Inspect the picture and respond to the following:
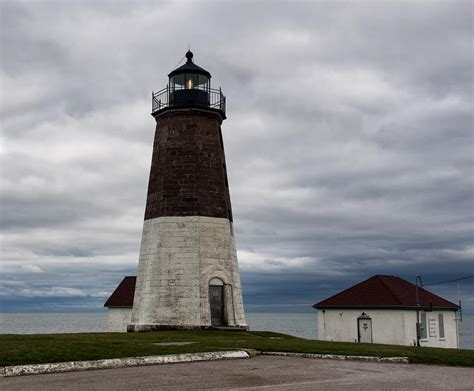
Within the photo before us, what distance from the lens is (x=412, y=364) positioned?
16.7 m

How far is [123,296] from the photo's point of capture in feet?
151

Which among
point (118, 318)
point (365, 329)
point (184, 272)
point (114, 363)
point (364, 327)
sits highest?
point (184, 272)

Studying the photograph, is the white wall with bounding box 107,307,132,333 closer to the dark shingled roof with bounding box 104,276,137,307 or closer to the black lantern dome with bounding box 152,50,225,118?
the dark shingled roof with bounding box 104,276,137,307

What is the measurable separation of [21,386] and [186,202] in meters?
17.6

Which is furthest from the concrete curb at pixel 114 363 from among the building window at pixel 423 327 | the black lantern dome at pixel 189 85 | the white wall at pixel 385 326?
the building window at pixel 423 327

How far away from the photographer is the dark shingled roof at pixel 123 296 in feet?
149

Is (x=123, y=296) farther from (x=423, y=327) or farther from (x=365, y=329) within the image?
(x=423, y=327)

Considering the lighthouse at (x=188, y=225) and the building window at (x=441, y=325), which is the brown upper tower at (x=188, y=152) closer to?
the lighthouse at (x=188, y=225)

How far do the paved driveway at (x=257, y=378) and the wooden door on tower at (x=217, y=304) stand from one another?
42.0 ft

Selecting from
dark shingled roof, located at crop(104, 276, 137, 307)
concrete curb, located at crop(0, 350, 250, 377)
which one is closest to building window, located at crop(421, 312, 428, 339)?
dark shingled roof, located at crop(104, 276, 137, 307)

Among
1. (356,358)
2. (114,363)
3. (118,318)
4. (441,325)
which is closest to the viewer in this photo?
(114,363)

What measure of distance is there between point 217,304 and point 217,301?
Result: 0.45 ft

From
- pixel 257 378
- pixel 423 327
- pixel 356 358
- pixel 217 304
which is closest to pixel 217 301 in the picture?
pixel 217 304

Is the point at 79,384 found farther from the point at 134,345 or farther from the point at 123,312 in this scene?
the point at 123,312
